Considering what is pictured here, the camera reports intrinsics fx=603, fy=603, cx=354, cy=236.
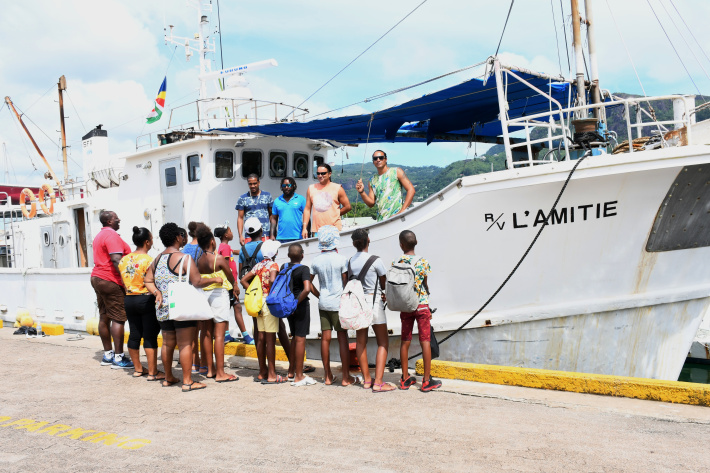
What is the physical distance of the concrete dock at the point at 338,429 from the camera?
13.0 ft

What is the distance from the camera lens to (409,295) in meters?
5.55

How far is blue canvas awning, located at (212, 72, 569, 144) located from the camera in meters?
7.84

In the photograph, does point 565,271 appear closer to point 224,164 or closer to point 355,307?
point 355,307

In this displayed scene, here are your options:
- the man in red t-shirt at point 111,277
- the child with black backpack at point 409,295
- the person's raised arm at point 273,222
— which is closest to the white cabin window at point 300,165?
the person's raised arm at point 273,222

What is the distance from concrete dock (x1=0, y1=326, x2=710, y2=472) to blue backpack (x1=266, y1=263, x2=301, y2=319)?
81 cm

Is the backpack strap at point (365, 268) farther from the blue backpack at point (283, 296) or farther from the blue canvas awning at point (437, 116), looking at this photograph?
the blue canvas awning at point (437, 116)

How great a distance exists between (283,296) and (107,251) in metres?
2.49

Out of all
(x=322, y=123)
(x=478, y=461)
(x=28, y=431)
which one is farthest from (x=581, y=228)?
(x=28, y=431)

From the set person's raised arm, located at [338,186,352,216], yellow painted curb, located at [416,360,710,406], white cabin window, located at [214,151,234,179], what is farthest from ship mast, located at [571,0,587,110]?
white cabin window, located at [214,151,234,179]

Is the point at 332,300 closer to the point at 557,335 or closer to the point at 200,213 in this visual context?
the point at 557,335

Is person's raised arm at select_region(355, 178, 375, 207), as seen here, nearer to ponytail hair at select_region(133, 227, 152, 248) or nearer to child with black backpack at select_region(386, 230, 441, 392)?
child with black backpack at select_region(386, 230, 441, 392)

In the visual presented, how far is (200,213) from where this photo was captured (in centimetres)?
941

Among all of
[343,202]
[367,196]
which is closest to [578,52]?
[367,196]

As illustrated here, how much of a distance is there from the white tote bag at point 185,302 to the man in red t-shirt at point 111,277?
148 centimetres
